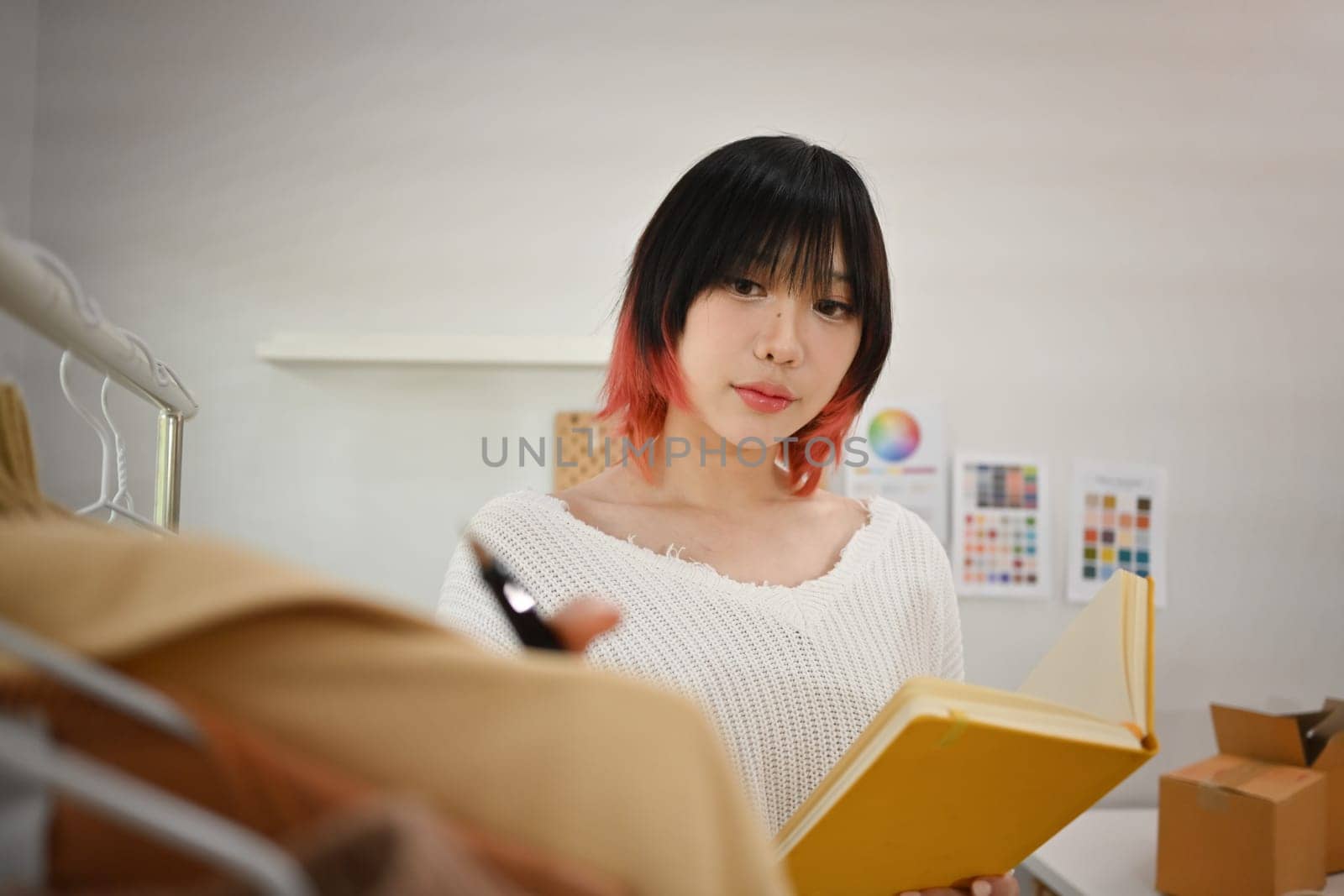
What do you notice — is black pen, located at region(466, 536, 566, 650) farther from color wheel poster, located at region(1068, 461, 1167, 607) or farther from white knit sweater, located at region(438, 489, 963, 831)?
color wheel poster, located at region(1068, 461, 1167, 607)

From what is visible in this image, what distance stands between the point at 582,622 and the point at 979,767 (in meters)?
0.42

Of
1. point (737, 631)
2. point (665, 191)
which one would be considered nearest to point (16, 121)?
point (665, 191)

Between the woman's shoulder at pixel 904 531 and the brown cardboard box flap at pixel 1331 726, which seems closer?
the woman's shoulder at pixel 904 531

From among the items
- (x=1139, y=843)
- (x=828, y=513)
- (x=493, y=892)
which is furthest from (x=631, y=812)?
(x=1139, y=843)

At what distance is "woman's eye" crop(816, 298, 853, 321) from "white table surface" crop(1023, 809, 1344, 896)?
96 cm

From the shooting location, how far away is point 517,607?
46 centimetres

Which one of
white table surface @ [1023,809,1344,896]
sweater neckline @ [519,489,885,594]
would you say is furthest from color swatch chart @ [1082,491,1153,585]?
sweater neckline @ [519,489,885,594]

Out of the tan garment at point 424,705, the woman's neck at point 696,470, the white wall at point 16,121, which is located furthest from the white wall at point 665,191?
the tan garment at point 424,705

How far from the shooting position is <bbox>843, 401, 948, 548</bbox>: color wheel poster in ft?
7.79

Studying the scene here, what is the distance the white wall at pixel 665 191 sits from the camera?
2230 mm

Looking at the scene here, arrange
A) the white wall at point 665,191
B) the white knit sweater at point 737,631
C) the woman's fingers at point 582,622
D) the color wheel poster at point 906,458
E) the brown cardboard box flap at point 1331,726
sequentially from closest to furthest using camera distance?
the woman's fingers at point 582,622
the white knit sweater at point 737,631
the brown cardboard box flap at point 1331,726
the white wall at point 665,191
the color wheel poster at point 906,458

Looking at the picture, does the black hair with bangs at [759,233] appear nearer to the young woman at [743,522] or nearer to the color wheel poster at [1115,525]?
the young woman at [743,522]

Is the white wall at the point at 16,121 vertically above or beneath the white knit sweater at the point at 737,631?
above

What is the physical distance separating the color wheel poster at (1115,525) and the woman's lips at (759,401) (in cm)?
159
